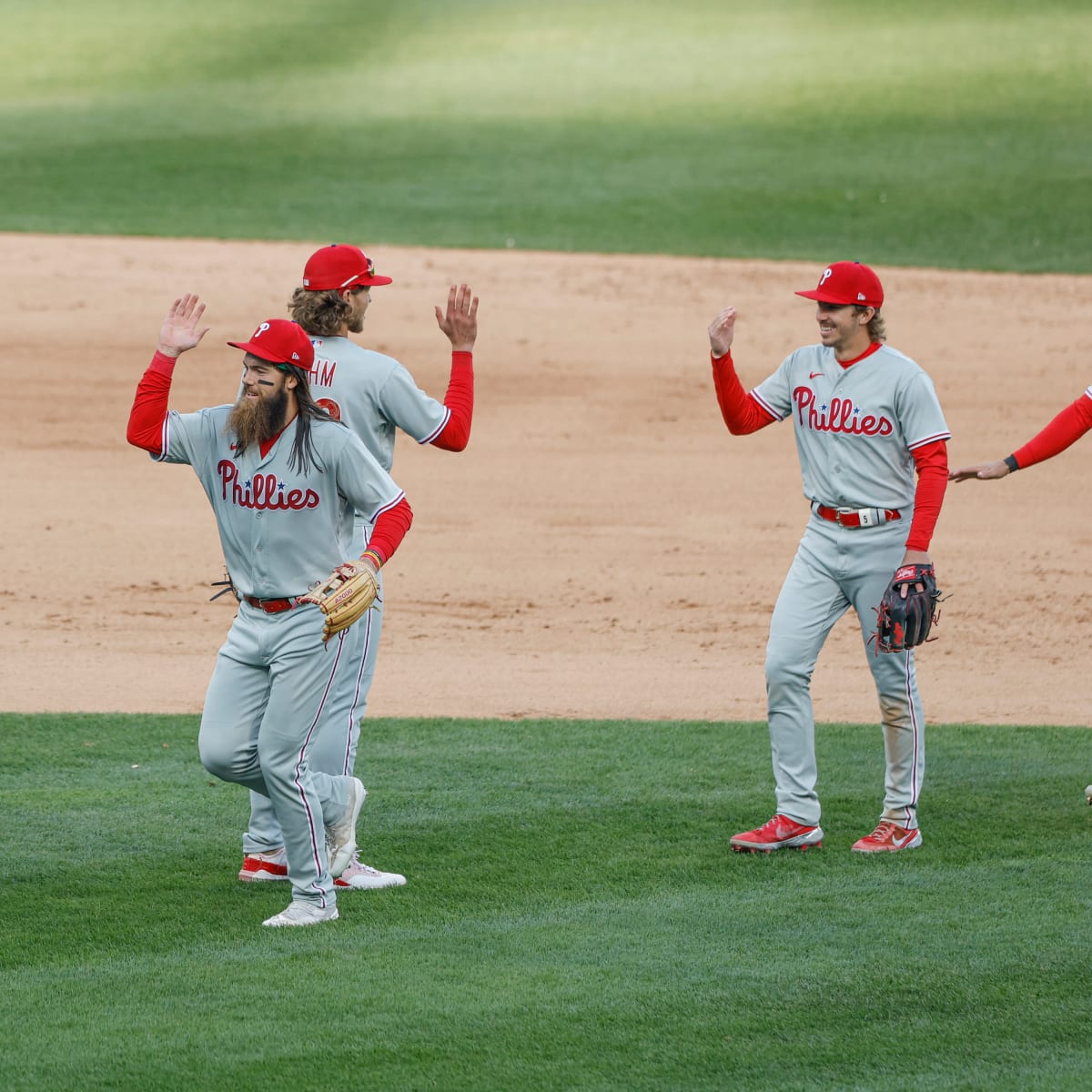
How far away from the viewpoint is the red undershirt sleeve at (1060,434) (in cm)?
689

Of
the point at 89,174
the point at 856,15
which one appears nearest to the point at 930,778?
the point at 89,174

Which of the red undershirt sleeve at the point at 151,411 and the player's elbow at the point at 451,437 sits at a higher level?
the red undershirt sleeve at the point at 151,411

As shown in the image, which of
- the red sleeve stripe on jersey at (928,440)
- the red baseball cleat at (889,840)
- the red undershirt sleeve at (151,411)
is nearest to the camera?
the red undershirt sleeve at (151,411)

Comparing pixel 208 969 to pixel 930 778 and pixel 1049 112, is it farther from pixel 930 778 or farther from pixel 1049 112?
pixel 1049 112

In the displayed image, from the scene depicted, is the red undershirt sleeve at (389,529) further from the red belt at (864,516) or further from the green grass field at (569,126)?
the green grass field at (569,126)

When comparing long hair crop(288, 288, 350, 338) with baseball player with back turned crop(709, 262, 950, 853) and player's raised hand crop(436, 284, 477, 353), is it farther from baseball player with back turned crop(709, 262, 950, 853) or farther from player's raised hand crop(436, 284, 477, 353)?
baseball player with back turned crop(709, 262, 950, 853)

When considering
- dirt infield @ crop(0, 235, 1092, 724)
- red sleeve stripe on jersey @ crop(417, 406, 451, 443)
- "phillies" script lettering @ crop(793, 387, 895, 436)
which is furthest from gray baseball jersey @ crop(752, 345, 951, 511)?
dirt infield @ crop(0, 235, 1092, 724)

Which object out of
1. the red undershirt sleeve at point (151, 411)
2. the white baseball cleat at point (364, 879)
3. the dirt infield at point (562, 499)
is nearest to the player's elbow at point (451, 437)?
the red undershirt sleeve at point (151, 411)

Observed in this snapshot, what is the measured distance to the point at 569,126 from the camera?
30125mm

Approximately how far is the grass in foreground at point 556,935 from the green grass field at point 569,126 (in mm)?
14637

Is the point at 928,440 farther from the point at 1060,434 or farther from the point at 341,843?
the point at 341,843

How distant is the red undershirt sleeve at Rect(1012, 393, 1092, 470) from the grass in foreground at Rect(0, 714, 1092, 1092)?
4.61ft

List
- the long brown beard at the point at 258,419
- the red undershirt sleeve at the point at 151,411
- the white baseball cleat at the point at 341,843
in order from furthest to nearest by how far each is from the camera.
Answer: the white baseball cleat at the point at 341,843, the red undershirt sleeve at the point at 151,411, the long brown beard at the point at 258,419

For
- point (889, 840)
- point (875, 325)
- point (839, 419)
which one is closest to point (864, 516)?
point (839, 419)
